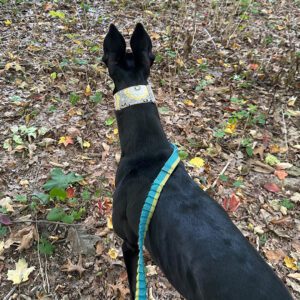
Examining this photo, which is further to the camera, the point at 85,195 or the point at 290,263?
the point at 85,195

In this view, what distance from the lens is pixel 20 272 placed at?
9.00ft

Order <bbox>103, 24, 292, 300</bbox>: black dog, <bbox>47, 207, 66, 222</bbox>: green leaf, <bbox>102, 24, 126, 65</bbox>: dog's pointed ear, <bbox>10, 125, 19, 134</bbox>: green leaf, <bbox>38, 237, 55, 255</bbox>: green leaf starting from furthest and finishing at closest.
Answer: <bbox>10, 125, 19, 134</bbox>: green leaf
<bbox>47, 207, 66, 222</bbox>: green leaf
<bbox>38, 237, 55, 255</bbox>: green leaf
<bbox>102, 24, 126, 65</bbox>: dog's pointed ear
<bbox>103, 24, 292, 300</bbox>: black dog

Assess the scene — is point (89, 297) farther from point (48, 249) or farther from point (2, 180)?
point (2, 180)

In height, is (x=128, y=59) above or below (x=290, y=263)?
above

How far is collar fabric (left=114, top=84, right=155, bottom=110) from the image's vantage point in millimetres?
2426

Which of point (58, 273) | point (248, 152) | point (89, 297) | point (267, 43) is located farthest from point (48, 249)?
point (267, 43)

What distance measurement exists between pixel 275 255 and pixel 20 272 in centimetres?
222

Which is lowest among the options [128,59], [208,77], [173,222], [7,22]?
[208,77]

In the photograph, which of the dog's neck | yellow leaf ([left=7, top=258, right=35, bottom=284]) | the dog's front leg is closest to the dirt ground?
yellow leaf ([left=7, top=258, right=35, bottom=284])

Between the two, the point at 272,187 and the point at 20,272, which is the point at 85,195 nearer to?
the point at 20,272

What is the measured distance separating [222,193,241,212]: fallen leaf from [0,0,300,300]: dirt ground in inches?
0.4

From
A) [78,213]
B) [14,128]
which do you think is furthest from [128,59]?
[14,128]

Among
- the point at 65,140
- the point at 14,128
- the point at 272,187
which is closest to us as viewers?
the point at 272,187

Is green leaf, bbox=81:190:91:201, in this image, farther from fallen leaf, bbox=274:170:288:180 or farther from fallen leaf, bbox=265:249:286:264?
fallen leaf, bbox=274:170:288:180
